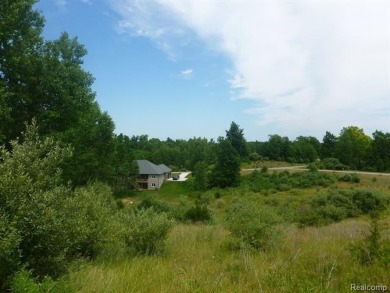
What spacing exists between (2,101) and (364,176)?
168ft

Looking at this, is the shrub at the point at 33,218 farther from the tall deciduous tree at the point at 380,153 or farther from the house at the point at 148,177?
the tall deciduous tree at the point at 380,153

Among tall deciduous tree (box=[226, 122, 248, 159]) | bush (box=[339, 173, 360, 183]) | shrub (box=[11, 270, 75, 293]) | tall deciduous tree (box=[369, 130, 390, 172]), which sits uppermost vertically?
tall deciduous tree (box=[226, 122, 248, 159])

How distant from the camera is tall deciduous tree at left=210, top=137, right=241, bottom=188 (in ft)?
174

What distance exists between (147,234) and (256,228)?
299cm

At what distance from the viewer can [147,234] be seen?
7492mm

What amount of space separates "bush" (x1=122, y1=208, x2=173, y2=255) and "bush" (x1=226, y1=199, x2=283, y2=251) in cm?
205

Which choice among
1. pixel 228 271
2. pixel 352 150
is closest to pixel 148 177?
pixel 352 150

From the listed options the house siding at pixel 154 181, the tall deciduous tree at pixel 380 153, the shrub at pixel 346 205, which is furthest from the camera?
the house siding at pixel 154 181

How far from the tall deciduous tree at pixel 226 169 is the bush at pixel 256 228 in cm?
4336

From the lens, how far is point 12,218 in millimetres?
4289

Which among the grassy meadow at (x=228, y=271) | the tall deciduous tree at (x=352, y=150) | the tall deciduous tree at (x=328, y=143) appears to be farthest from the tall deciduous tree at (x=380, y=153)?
the grassy meadow at (x=228, y=271)

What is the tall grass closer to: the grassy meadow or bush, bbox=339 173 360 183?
the grassy meadow

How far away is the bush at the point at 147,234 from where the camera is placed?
7.50 meters

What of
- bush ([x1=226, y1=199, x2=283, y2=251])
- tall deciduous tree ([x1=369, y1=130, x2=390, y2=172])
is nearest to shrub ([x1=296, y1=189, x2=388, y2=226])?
bush ([x1=226, y1=199, x2=283, y2=251])
